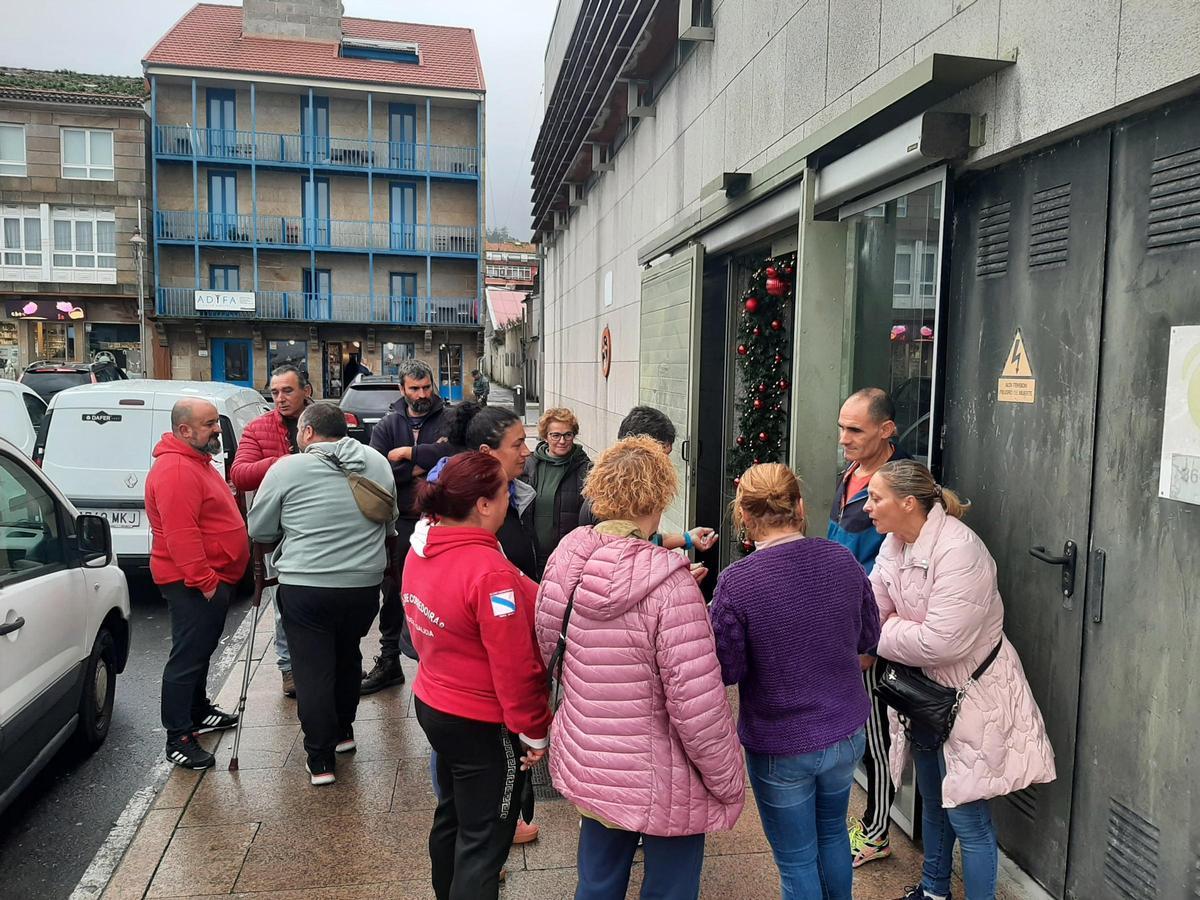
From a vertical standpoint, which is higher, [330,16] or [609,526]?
[330,16]

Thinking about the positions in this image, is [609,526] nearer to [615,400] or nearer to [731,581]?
[731,581]

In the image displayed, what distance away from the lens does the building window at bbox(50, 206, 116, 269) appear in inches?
1316

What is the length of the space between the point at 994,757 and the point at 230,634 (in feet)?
19.6

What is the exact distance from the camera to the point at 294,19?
35938mm

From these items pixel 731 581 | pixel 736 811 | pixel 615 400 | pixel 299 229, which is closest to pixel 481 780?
pixel 736 811

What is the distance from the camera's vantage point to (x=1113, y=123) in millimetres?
2705

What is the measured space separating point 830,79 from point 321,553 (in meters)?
3.53

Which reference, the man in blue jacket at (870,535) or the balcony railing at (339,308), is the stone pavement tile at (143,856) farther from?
the balcony railing at (339,308)

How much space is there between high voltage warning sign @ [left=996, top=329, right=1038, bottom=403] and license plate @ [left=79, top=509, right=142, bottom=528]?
6.75 m

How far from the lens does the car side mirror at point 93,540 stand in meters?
4.23

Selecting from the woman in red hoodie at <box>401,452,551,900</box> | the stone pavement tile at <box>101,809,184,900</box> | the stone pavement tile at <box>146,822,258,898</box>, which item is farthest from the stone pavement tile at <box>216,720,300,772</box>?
the woman in red hoodie at <box>401,452,551,900</box>

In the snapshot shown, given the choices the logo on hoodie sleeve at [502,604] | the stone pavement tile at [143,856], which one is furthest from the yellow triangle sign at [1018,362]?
the stone pavement tile at [143,856]

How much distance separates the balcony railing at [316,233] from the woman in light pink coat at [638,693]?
34.7m

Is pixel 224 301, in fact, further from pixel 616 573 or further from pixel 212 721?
pixel 616 573
